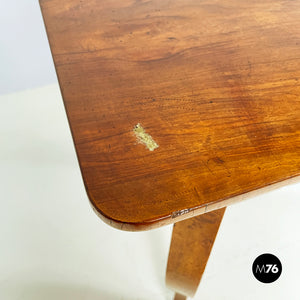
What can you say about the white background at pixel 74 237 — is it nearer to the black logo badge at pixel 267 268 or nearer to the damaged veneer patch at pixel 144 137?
the black logo badge at pixel 267 268

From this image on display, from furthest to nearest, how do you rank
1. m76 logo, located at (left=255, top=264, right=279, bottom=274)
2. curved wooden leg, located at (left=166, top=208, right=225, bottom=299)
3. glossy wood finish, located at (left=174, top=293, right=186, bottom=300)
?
1. m76 logo, located at (left=255, top=264, right=279, bottom=274)
2. glossy wood finish, located at (left=174, top=293, right=186, bottom=300)
3. curved wooden leg, located at (left=166, top=208, right=225, bottom=299)

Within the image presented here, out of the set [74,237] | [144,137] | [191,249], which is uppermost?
[144,137]

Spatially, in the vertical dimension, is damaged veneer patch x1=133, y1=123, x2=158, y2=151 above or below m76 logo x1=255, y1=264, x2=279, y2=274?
above

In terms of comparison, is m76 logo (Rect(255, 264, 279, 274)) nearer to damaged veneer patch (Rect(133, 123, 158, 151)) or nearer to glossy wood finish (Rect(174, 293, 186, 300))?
glossy wood finish (Rect(174, 293, 186, 300))

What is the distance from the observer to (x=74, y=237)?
1193 mm

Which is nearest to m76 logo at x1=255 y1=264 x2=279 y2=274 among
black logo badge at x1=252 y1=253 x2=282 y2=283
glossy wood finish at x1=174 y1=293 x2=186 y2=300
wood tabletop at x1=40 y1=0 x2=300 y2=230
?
black logo badge at x1=252 y1=253 x2=282 y2=283

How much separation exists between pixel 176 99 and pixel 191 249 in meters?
0.35

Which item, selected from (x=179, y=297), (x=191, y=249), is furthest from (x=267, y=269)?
(x=191, y=249)

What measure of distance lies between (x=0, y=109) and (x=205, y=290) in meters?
1.09

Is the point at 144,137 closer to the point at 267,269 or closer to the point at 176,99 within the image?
the point at 176,99

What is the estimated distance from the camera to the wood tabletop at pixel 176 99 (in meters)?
0.56

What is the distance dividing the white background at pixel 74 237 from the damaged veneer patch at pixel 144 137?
613 mm

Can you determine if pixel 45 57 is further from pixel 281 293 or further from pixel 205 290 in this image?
pixel 281 293

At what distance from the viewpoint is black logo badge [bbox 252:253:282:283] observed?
1.11 metres
